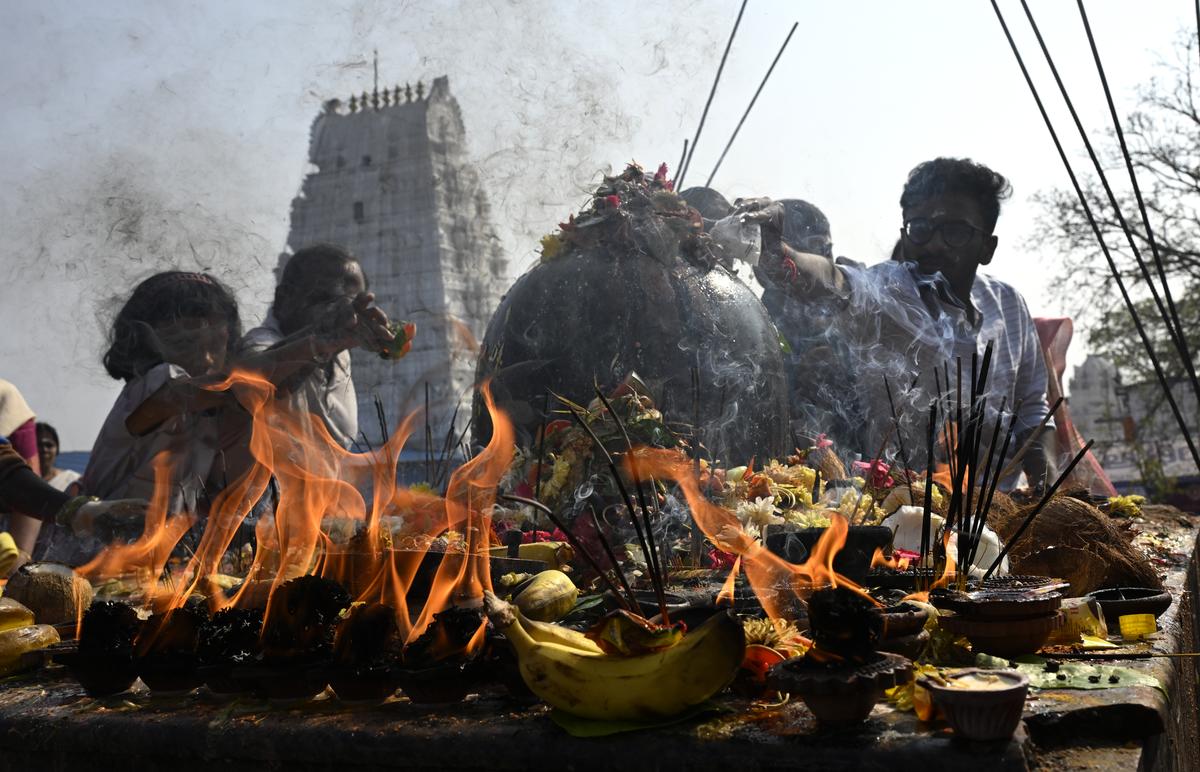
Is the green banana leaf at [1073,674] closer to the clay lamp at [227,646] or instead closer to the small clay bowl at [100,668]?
the clay lamp at [227,646]

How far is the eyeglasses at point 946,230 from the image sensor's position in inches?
266

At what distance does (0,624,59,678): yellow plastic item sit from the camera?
3115 millimetres

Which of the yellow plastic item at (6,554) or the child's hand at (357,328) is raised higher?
the child's hand at (357,328)

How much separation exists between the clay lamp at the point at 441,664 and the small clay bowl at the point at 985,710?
115cm

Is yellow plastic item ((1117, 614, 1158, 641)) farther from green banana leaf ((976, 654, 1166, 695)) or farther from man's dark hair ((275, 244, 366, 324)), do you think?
man's dark hair ((275, 244, 366, 324))

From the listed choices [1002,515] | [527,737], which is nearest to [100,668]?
[527,737]

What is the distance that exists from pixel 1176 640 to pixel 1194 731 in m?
0.77

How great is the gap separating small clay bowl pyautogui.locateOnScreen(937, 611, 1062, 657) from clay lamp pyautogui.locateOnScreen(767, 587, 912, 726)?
524 mm

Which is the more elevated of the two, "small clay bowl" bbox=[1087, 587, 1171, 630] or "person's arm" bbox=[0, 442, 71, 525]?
"person's arm" bbox=[0, 442, 71, 525]

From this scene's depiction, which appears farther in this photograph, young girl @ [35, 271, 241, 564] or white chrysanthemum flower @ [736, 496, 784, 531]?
young girl @ [35, 271, 241, 564]

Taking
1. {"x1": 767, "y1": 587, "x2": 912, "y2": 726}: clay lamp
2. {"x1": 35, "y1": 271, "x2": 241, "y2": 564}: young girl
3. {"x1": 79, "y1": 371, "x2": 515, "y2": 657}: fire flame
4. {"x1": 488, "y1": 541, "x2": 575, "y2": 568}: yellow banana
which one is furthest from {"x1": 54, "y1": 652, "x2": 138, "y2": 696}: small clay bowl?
{"x1": 35, "y1": 271, "x2": 241, "y2": 564}: young girl

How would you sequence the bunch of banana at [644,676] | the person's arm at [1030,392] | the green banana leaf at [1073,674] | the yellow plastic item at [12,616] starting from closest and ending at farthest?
the bunch of banana at [644,676]
the green banana leaf at [1073,674]
the yellow plastic item at [12,616]
the person's arm at [1030,392]

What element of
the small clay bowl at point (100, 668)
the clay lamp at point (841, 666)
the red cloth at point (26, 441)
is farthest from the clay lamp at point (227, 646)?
the red cloth at point (26, 441)

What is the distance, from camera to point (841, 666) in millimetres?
2035
